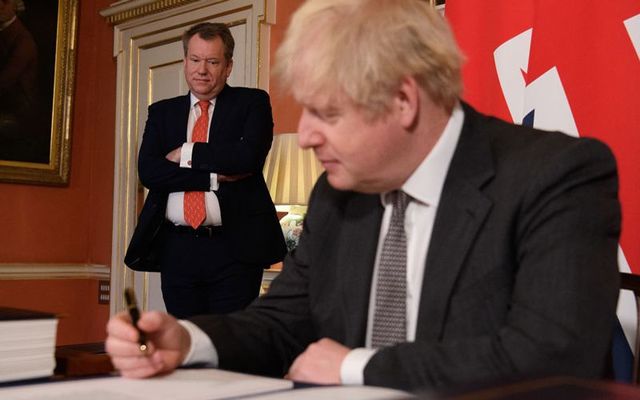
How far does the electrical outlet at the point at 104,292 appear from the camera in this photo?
641 cm

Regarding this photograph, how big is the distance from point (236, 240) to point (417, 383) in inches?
94.1

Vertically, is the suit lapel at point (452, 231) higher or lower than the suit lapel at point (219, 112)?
lower

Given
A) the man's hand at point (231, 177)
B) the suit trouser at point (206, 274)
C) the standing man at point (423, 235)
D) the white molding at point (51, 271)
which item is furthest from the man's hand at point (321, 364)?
the white molding at point (51, 271)

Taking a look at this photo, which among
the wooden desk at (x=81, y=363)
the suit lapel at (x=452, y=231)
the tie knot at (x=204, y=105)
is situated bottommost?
the wooden desk at (x=81, y=363)

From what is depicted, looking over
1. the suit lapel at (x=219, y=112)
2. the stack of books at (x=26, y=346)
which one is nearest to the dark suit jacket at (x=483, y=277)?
A: the stack of books at (x=26, y=346)

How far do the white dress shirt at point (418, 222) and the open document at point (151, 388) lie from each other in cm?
22

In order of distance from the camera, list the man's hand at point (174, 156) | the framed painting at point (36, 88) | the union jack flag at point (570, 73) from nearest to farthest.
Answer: the union jack flag at point (570, 73), the man's hand at point (174, 156), the framed painting at point (36, 88)

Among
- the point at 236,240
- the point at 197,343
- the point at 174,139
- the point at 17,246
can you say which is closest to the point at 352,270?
the point at 197,343

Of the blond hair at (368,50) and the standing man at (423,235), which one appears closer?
the standing man at (423,235)

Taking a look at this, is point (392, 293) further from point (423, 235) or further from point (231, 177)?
point (231, 177)

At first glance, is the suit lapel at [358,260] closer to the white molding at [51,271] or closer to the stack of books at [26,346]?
the stack of books at [26,346]

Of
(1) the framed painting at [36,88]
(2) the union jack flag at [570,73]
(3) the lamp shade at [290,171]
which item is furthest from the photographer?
(1) the framed painting at [36,88]

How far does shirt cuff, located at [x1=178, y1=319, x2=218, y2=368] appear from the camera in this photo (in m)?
1.41

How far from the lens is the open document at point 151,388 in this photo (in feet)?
→ 3.43
